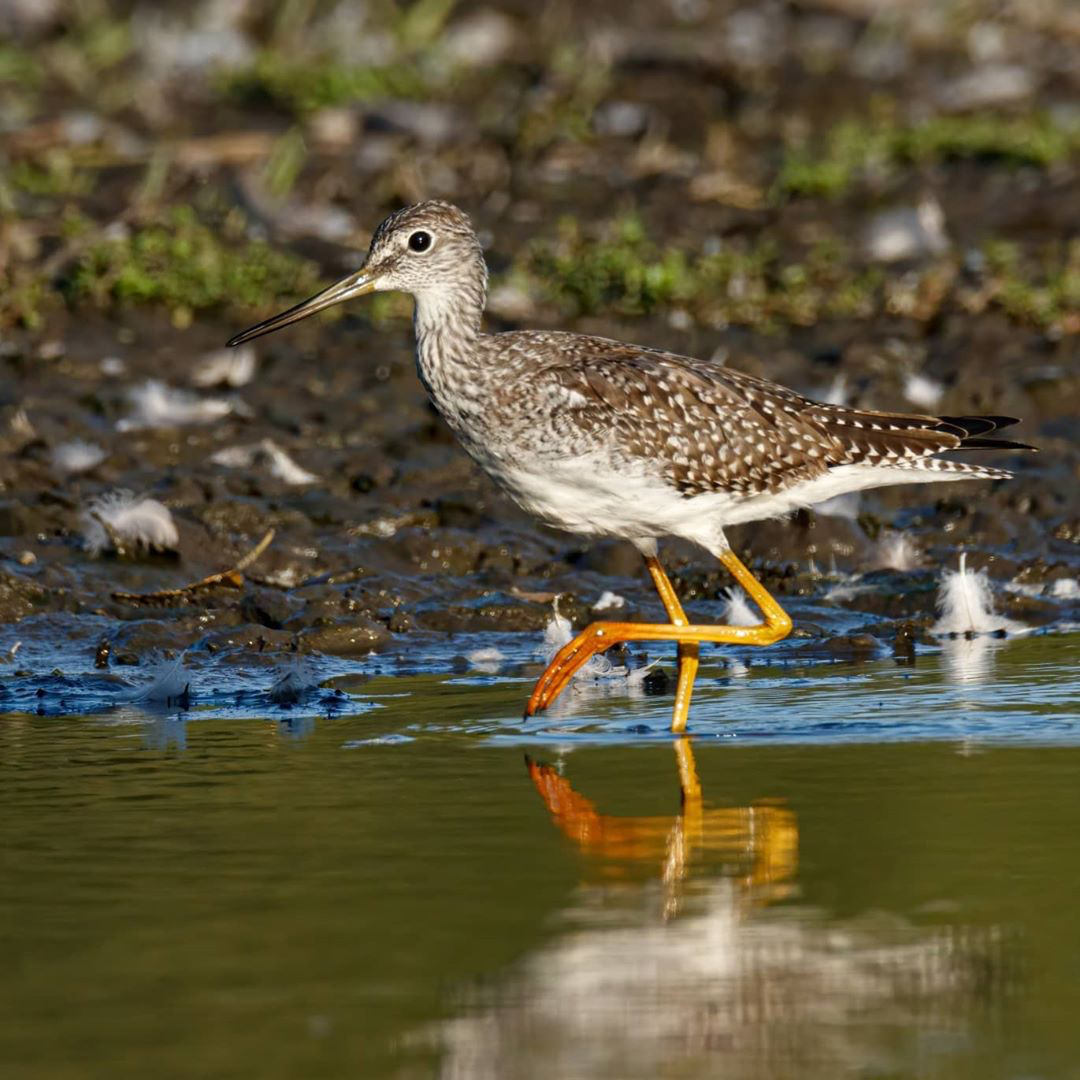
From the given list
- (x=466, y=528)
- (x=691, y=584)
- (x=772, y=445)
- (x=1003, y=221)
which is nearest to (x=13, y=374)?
(x=466, y=528)

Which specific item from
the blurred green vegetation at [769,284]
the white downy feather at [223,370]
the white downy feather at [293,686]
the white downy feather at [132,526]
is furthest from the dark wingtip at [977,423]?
the white downy feather at [223,370]

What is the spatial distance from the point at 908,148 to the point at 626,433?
887 cm

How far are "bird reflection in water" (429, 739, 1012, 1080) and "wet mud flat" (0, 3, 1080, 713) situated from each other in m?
3.36

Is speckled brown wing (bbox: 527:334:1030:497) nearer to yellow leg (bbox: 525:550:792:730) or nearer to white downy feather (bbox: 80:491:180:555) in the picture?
yellow leg (bbox: 525:550:792:730)

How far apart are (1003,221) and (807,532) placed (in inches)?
215

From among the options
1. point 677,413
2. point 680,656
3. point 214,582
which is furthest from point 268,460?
point 680,656

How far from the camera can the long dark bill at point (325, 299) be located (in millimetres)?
10430

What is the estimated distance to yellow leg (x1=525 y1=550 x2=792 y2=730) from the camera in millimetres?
9625

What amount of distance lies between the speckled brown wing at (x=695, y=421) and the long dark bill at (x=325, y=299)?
107cm

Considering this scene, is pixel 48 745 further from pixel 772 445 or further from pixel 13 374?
pixel 13 374

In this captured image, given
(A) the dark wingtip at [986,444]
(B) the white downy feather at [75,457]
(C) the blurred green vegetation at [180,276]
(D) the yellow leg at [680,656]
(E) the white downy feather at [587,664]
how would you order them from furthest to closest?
(C) the blurred green vegetation at [180,276] < (B) the white downy feather at [75,457] < (E) the white downy feather at [587,664] < (A) the dark wingtip at [986,444] < (D) the yellow leg at [680,656]

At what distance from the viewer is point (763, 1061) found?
5434 mm

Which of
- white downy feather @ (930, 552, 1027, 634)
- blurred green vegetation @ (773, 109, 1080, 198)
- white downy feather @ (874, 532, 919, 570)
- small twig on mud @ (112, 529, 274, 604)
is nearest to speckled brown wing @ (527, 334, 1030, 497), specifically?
white downy feather @ (930, 552, 1027, 634)

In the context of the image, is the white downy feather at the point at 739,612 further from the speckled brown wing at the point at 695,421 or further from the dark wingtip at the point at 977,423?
the dark wingtip at the point at 977,423
